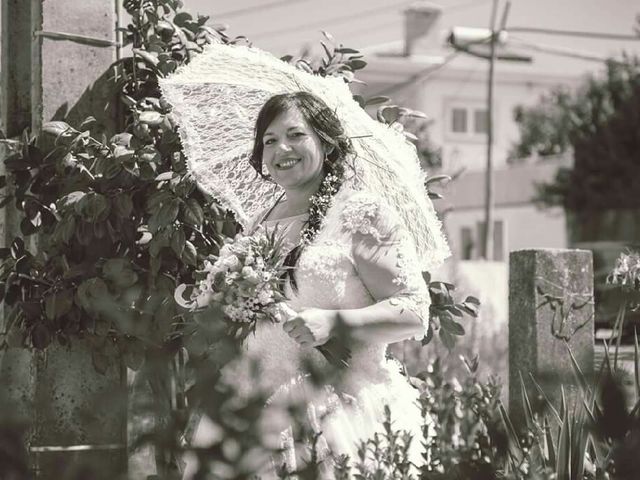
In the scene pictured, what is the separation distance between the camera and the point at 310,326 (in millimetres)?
3053

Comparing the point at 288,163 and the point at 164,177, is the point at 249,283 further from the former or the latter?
the point at 164,177

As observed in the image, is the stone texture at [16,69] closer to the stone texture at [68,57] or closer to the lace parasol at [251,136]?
the stone texture at [68,57]

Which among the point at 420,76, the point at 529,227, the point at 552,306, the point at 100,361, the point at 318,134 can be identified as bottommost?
the point at 100,361

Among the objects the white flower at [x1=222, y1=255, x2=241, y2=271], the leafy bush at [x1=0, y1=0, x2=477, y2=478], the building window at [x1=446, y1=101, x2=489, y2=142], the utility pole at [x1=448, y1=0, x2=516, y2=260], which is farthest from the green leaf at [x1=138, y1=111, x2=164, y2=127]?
the building window at [x1=446, y1=101, x2=489, y2=142]

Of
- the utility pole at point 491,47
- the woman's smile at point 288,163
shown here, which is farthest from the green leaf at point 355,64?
the utility pole at point 491,47

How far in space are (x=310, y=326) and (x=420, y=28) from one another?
39.3m

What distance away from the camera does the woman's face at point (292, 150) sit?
3598mm

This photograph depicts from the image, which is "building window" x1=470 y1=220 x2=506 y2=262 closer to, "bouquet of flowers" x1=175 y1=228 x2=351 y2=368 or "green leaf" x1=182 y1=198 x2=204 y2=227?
"green leaf" x1=182 y1=198 x2=204 y2=227

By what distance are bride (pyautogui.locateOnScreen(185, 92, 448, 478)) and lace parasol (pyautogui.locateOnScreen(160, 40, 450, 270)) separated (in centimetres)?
17

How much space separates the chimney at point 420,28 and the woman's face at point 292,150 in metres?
38.2

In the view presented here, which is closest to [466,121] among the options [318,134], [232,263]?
[318,134]

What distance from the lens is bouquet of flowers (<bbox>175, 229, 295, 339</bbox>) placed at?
307 centimetres

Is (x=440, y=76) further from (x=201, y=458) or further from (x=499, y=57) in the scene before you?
(x=201, y=458)

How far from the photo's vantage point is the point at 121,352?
4.32m
